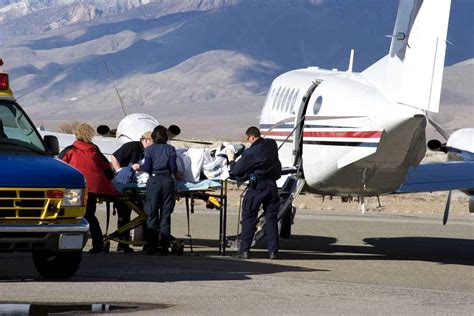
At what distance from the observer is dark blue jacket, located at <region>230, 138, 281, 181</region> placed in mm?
23562

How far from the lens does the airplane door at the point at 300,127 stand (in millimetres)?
26297

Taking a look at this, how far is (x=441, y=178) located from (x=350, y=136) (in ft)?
10.3

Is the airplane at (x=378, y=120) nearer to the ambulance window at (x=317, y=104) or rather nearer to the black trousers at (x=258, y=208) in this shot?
the ambulance window at (x=317, y=104)

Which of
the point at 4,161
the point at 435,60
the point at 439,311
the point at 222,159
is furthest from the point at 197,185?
the point at 439,311

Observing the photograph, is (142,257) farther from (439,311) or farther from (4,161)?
(439,311)

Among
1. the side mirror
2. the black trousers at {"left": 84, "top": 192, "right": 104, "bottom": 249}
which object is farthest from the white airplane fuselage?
the side mirror

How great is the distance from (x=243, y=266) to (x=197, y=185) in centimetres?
206

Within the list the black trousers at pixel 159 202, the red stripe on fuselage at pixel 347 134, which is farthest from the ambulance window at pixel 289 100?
the black trousers at pixel 159 202

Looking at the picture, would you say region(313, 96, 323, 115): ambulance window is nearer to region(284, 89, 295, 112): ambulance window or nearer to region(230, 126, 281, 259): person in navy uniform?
region(230, 126, 281, 259): person in navy uniform

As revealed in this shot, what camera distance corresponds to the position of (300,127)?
2656 centimetres

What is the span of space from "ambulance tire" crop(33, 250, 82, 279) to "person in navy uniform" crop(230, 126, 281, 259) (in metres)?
4.85

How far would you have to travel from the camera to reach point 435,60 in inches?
899

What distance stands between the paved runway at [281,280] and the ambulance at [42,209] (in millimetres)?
357

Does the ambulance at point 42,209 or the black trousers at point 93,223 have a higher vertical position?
the ambulance at point 42,209
